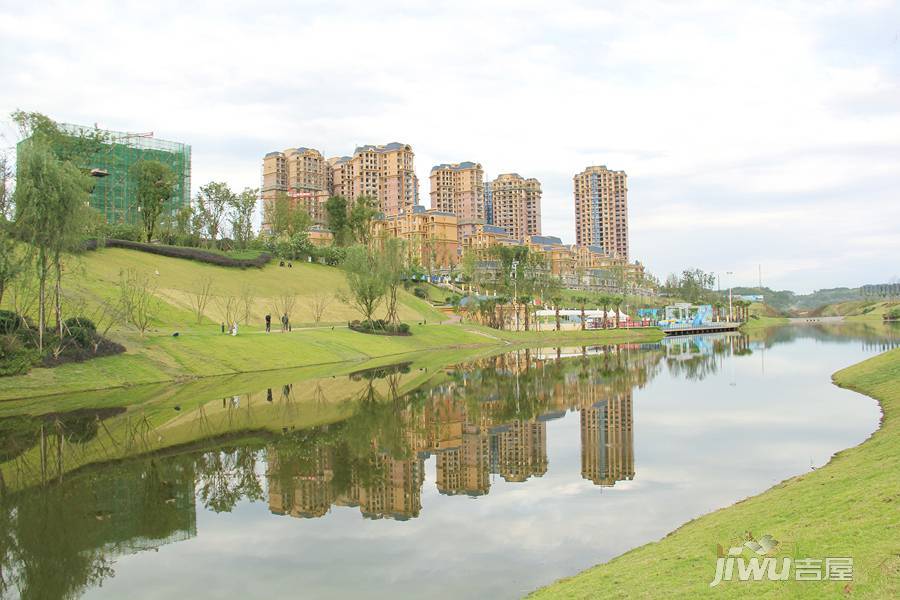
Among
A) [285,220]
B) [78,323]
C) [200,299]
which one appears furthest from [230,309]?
[285,220]

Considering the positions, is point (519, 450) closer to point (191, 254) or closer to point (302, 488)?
point (302, 488)

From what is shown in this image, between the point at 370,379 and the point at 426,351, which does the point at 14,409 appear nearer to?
the point at 370,379

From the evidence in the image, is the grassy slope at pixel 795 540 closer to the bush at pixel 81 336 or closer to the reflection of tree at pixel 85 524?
the reflection of tree at pixel 85 524

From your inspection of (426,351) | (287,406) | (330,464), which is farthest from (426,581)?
(426,351)

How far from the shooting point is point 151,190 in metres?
89.5

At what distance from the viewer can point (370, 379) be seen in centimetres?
4341

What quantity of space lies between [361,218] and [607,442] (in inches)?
4013

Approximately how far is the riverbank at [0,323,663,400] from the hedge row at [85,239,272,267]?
23653 millimetres

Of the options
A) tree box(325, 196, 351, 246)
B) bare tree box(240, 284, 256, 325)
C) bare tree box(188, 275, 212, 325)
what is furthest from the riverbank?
tree box(325, 196, 351, 246)

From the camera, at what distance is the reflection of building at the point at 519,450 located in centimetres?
1950

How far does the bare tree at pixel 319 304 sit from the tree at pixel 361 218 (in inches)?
1378

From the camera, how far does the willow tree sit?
36188 millimetres

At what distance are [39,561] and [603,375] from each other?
3967 centimetres

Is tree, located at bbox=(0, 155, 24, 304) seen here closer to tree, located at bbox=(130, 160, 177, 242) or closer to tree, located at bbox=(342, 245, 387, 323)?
tree, located at bbox=(342, 245, 387, 323)
